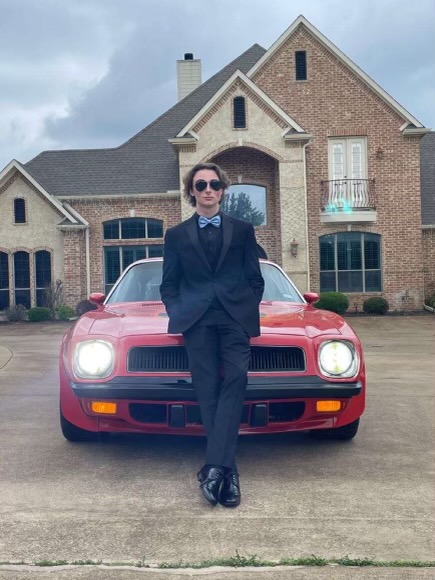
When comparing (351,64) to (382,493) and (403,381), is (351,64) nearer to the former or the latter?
(403,381)

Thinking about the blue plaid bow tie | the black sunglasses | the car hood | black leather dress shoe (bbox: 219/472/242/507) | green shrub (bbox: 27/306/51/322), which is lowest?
black leather dress shoe (bbox: 219/472/242/507)

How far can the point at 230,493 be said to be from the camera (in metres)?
3.51

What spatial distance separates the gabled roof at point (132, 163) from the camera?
2309 cm

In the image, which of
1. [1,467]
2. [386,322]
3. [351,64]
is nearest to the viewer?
[1,467]

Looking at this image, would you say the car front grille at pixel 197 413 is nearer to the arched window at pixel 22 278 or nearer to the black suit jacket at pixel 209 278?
the black suit jacket at pixel 209 278

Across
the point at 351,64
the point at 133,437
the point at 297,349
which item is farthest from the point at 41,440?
the point at 351,64

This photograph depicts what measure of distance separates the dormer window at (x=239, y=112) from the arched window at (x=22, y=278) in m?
8.58

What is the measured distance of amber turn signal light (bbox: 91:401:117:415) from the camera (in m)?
4.06

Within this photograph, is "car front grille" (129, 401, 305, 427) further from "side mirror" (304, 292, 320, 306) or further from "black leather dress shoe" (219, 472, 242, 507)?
"side mirror" (304, 292, 320, 306)

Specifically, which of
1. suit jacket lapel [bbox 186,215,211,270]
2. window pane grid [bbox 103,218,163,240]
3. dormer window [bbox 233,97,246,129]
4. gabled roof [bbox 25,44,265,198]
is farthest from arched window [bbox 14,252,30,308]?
suit jacket lapel [bbox 186,215,211,270]

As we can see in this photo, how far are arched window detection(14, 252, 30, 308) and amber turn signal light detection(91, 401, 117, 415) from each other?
767 inches

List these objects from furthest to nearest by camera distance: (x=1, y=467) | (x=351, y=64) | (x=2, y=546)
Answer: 1. (x=351, y=64)
2. (x=1, y=467)
3. (x=2, y=546)

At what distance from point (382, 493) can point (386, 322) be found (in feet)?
50.5

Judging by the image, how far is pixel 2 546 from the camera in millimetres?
2967
